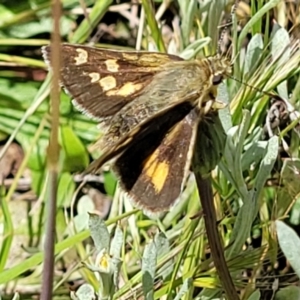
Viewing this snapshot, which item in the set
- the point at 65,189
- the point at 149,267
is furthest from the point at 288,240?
the point at 65,189

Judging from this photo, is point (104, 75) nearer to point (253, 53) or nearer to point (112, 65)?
point (112, 65)

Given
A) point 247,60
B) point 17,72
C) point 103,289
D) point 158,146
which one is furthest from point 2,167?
point 158,146

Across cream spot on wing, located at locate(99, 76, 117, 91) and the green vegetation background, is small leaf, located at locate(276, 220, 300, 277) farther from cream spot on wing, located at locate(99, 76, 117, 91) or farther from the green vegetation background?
cream spot on wing, located at locate(99, 76, 117, 91)

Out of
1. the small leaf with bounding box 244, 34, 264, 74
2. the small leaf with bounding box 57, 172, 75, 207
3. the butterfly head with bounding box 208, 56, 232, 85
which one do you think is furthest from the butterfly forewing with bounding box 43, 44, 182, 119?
the small leaf with bounding box 57, 172, 75, 207

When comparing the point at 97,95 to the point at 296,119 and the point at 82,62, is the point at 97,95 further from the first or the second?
the point at 296,119

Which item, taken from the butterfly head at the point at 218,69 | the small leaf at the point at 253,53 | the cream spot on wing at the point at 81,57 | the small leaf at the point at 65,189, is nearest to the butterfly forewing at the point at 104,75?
the cream spot on wing at the point at 81,57

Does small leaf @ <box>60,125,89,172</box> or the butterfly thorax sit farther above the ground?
small leaf @ <box>60,125,89,172</box>
